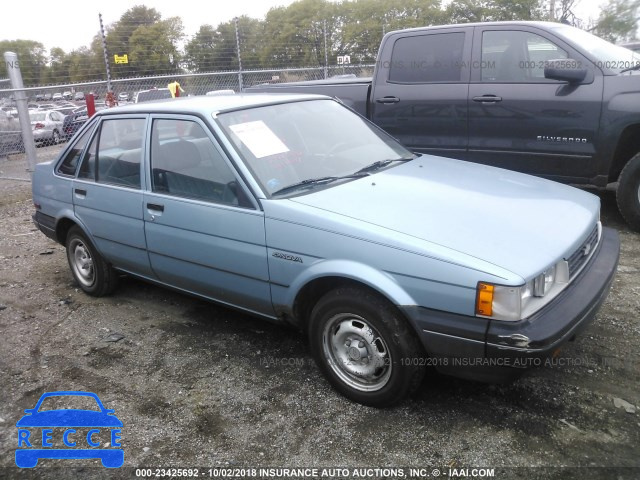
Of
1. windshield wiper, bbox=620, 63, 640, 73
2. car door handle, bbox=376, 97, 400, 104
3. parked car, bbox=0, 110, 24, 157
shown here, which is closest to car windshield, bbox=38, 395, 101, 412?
car door handle, bbox=376, 97, 400, 104

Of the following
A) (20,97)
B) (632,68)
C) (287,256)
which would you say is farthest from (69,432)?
(20,97)

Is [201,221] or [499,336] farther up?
[201,221]

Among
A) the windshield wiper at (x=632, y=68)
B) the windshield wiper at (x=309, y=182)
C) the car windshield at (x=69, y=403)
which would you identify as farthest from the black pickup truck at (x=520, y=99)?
the car windshield at (x=69, y=403)

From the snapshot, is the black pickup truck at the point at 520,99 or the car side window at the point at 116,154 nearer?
the car side window at the point at 116,154

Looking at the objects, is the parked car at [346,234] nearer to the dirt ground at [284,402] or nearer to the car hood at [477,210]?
the car hood at [477,210]

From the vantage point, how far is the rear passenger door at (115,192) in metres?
3.99

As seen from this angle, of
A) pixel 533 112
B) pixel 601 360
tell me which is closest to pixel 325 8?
pixel 533 112

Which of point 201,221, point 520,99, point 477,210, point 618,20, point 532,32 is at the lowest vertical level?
point 201,221

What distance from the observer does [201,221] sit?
137 inches

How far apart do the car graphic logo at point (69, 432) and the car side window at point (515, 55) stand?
15.5 feet

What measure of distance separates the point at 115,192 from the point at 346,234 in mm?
2125

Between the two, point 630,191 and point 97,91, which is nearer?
point 630,191

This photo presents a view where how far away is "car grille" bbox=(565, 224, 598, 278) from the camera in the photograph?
284 cm

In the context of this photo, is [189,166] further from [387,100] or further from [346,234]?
[387,100]
